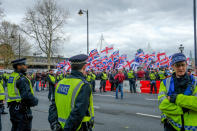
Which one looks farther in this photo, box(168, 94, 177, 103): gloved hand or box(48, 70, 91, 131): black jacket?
box(168, 94, 177, 103): gloved hand

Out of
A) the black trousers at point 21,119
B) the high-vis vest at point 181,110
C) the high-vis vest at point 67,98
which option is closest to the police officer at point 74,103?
the high-vis vest at point 67,98

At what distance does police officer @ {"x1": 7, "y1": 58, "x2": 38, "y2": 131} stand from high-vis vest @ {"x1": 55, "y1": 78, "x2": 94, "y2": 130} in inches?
47.5

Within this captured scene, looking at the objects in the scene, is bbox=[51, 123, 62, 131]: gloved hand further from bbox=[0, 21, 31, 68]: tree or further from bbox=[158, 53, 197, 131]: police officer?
bbox=[0, 21, 31, 68]: tree

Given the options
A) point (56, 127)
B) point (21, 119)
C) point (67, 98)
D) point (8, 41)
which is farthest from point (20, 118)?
point (8, 41)

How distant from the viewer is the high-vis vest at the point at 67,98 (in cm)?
258

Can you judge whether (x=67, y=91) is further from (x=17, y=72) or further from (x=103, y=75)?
(x=103, y=75)

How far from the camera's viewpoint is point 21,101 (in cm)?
388

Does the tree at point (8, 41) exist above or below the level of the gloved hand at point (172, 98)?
above

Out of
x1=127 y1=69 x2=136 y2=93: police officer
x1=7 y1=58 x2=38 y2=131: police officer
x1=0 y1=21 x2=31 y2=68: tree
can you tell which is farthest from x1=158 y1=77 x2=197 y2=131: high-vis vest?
x1=0 y1=21 x2=31 y2=68: tree

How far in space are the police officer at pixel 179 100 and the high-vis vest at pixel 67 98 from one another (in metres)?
1.00

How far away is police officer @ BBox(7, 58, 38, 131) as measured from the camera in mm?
3781

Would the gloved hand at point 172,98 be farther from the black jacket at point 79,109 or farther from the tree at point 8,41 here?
the tree at point 8,41

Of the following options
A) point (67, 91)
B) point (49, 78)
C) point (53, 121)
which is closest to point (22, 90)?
point (53, 121)

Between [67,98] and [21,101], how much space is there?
1.63m
